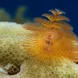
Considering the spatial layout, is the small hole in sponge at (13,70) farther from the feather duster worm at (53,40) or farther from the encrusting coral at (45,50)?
the feather duster worm at (53,40)

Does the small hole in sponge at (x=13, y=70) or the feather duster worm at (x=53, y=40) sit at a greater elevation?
the feather duster worm at (x=53, y=40)

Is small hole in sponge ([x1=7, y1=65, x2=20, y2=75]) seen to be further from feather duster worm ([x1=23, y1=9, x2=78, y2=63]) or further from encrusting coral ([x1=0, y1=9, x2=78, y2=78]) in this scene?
feather duster worm ([x1=23, y1=9, x2=78, y2=63])

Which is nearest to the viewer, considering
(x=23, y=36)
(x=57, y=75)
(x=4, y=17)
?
(x=57, y=75)

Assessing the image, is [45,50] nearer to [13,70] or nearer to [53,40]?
[53,40]

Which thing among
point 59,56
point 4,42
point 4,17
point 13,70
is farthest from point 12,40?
point 4,17

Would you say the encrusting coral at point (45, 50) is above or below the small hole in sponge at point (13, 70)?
above

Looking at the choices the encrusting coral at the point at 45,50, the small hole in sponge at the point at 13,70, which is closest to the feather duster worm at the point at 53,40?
the encrusting coral at the point at 45,50

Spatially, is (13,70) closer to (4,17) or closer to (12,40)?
(12,40)
